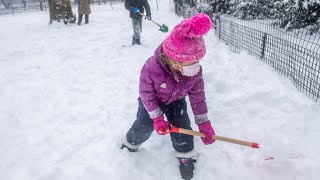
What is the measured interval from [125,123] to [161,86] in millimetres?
1376

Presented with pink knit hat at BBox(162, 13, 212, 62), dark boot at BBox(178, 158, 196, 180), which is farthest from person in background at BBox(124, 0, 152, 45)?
pink knit hat at BBox(162, 13, 212, 62)

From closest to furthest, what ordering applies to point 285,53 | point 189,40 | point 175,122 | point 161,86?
point 189,40
point 161,86
point 175,122
point 285,53

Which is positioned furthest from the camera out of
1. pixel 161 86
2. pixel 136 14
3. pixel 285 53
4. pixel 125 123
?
pixel 136 14

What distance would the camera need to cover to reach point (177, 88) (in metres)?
2.55

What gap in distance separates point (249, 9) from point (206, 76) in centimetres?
730

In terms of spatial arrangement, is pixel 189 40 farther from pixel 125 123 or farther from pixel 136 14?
pixel 136 14

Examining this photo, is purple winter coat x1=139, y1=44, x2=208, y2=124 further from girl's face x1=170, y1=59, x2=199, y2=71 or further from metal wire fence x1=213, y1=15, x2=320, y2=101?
metal wire fence x1=213, y1=15, x2=320, y2=101

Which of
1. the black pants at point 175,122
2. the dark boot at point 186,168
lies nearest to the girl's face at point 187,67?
the black pants at point 175,122

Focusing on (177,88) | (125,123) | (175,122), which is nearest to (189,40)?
(177,88)

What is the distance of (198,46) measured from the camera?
220cm

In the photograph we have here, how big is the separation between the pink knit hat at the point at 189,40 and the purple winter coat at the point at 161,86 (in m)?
0.24

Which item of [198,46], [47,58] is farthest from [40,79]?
[198,46]

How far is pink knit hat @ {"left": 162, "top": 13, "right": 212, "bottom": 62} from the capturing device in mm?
2076

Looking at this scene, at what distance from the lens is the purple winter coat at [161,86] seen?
96.9 inches
